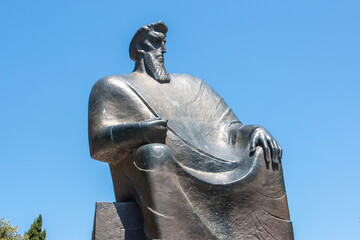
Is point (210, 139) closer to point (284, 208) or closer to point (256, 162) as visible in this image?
point (256, 162)

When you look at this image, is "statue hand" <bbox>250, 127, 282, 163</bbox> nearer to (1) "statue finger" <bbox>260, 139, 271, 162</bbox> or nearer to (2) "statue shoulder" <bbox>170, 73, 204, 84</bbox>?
(1) "statue finger" <bbox>260, 139, 271, 162</bbox>

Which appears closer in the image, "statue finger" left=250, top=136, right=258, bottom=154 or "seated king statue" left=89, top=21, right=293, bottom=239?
"seated king statue" left=89, top=21, right=293, bottom=239

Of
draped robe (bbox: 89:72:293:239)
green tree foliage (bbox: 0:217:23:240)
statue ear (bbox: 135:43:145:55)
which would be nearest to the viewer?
draped robe (bbox: 89:72:293:239)

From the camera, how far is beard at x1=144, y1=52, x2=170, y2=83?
5773 millimetres

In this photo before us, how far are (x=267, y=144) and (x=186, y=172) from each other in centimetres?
103

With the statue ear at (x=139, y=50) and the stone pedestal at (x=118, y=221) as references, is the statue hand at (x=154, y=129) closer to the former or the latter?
the stone pedestal at (x=118, y=221)

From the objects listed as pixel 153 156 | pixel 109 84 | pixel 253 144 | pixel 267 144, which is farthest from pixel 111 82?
pixel 267 144

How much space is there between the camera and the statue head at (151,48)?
583 centimetres

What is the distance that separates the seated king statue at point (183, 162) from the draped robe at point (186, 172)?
1 centimetres

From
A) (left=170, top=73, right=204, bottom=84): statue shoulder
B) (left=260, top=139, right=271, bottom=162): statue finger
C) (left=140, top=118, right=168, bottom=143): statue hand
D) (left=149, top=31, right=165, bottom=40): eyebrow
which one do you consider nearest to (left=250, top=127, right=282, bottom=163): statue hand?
(left=260, top=139, right=271, bottom=162): statue finger

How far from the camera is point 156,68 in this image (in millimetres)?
5812

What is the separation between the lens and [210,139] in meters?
5.51

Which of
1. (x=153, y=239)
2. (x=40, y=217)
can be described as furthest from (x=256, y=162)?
(x=40, y=217)

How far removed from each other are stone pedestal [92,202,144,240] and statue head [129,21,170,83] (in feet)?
5.72
